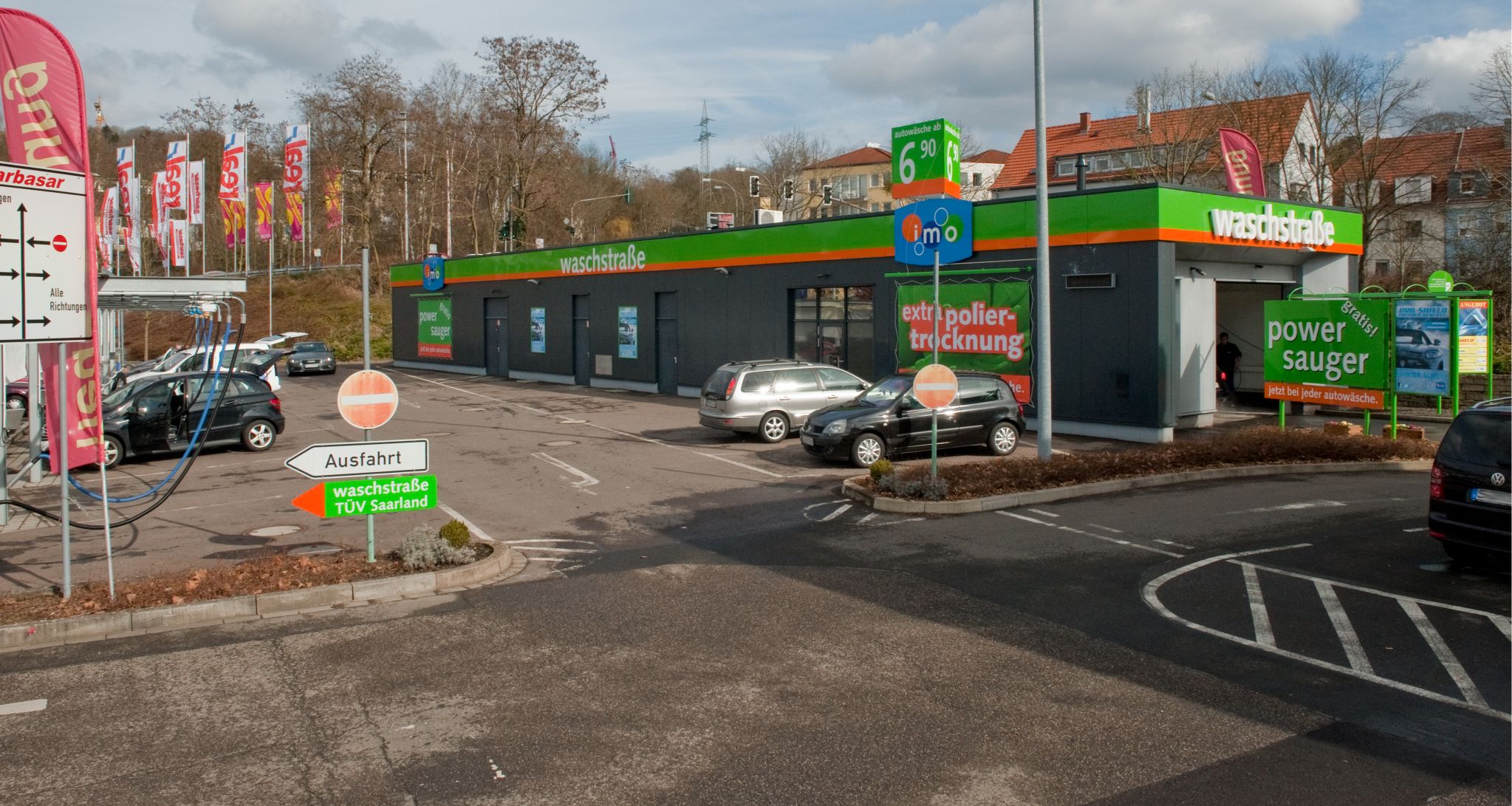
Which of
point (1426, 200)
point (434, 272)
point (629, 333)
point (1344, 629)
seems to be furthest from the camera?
point (434, 272)

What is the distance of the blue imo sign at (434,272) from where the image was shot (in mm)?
46156

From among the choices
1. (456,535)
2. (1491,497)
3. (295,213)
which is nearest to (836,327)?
(456,535)

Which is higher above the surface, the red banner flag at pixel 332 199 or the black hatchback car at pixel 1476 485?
the red banner flag at pixel 332 199

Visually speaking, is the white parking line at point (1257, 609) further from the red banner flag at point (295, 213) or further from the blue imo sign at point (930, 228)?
the red banner flag at point (295, 213)

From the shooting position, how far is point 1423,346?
Answer: 18422mm

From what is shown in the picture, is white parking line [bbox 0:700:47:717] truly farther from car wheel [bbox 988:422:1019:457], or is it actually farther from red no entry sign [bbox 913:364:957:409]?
car wheel [bbox 988:422:1019:457]

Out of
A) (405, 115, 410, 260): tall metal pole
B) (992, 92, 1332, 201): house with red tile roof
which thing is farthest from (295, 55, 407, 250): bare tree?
(992, 92, 1332, 201): house with red tile roof

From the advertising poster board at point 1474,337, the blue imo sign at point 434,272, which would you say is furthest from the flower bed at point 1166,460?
the blue imo sign at point 434,272

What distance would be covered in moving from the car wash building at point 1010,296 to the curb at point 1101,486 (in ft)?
12.1

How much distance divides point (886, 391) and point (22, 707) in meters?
13.7

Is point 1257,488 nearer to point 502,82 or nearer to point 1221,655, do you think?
point 1221,655

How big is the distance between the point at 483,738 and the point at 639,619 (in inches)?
105

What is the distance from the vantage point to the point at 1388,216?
40438 millimetres

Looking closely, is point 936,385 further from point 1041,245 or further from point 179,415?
point 179,415
